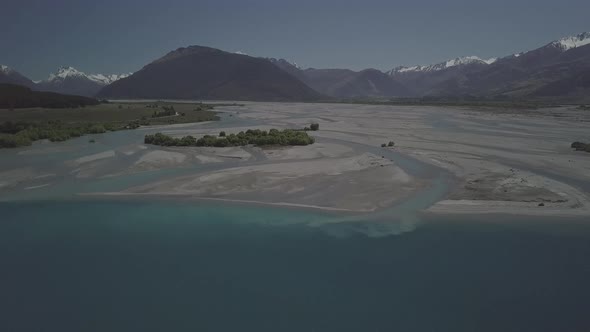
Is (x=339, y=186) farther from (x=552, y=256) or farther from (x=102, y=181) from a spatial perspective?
(x=102, y=181)

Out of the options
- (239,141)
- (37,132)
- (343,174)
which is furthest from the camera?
(37,132)

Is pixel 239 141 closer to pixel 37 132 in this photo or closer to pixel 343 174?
pixel 343 174

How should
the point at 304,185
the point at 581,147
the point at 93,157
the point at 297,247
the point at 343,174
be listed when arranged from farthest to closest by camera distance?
the point at 581,147 < the point at 93,157 < the point at 343,174 < the point at 304,185 < the point at 297,247

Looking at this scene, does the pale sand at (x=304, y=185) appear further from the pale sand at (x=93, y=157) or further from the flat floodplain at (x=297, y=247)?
the pale sand at (x=93, y=157)

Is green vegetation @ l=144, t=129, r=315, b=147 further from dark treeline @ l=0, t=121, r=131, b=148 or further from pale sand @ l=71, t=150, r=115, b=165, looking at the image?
dark treeline @ l=0, t=121, r=131, b=148

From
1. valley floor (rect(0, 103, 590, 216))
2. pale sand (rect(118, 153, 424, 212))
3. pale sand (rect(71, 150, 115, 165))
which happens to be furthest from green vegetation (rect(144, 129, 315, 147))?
pale sand (rect(118, 153, 424, 212))

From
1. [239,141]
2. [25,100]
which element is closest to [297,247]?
[239,141]

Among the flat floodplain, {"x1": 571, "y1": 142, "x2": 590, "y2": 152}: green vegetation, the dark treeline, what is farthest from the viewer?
the dark treeline

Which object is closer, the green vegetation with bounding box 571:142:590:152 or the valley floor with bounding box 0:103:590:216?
the valley floor with bounding box 0:103:590:216
